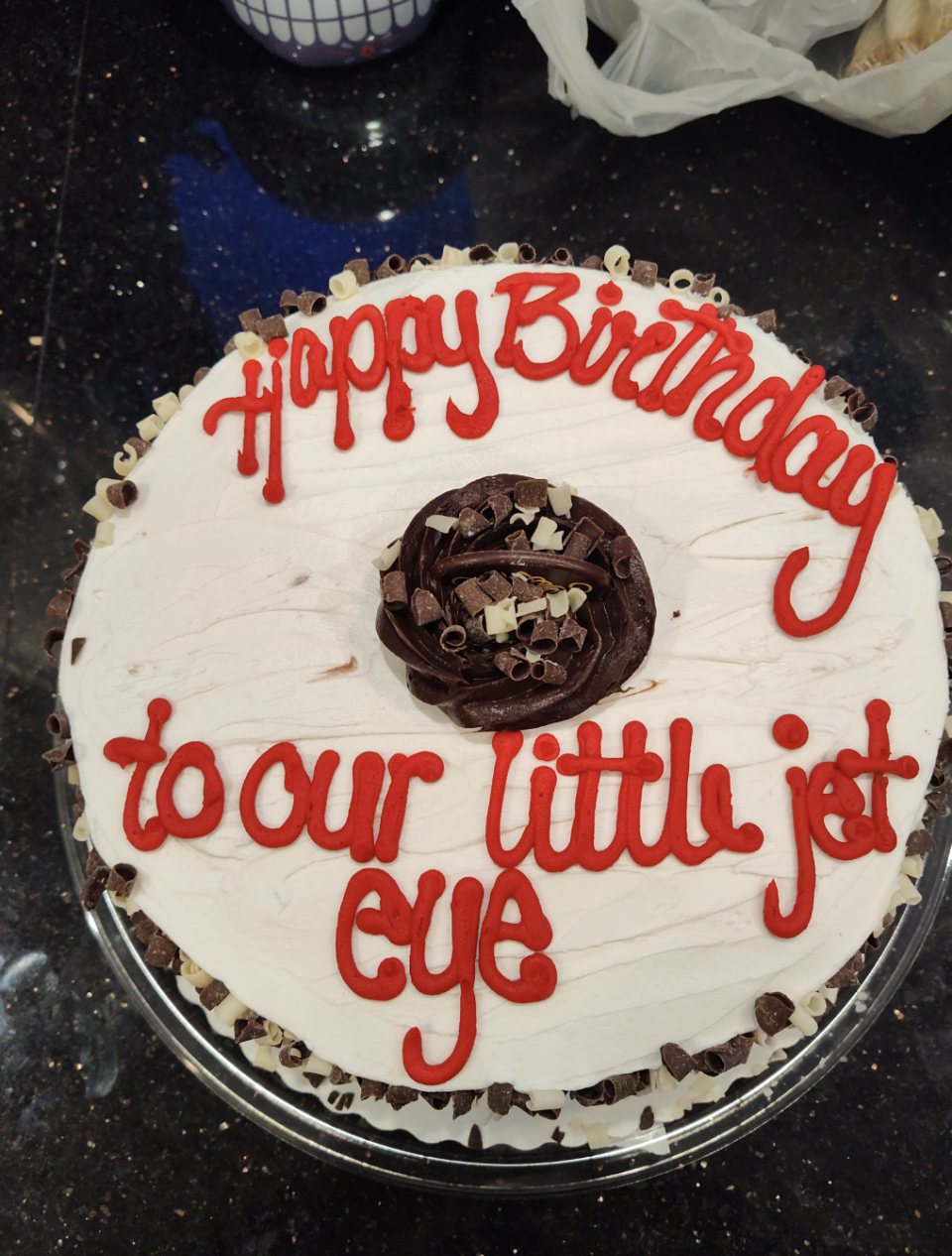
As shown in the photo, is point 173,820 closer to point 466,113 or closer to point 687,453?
point 687,453

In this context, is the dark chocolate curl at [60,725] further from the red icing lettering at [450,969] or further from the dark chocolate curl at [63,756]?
the red icing lettering at [450,969]

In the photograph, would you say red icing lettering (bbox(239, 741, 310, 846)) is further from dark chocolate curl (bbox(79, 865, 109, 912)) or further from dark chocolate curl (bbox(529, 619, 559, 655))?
dark chocolate curl (bbox(529, 619, 559, 655))

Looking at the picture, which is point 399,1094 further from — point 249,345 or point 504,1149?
point 249,345

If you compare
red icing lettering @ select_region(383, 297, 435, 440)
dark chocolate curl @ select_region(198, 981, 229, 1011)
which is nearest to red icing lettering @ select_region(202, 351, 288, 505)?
red icing lettering @ select_region(383, 297, 435, 440)

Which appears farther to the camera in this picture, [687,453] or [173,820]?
[687,453]

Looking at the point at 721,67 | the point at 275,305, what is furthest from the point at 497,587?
the point at 721,67

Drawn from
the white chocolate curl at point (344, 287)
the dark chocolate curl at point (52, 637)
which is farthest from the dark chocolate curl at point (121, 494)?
the white chocolate curl at point (344, 287)

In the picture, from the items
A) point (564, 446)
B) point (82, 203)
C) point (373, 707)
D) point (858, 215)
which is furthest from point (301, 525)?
point (858, 215)

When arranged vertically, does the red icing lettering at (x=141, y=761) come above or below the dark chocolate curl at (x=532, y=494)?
below

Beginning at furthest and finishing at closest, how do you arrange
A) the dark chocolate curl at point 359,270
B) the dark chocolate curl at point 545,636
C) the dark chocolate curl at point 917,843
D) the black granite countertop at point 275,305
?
the black granite countertop at point 275,305, the dark chocolate curl at point 359,270, the dark chocolate curl at point 917,843, the dark chocolate curl at point 545,636
